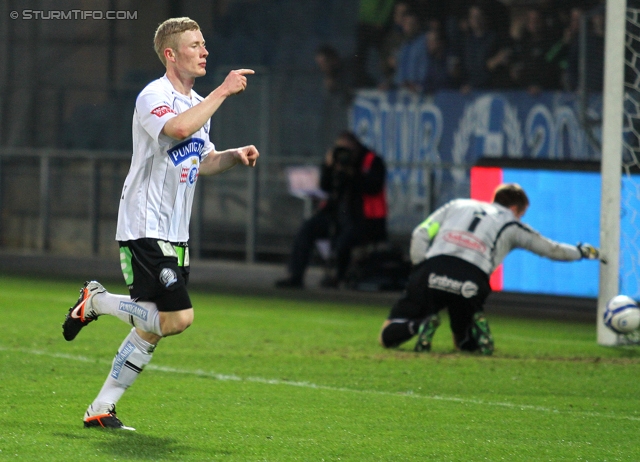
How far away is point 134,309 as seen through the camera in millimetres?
5332

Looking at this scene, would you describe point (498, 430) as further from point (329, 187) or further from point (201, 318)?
point (329, 187)

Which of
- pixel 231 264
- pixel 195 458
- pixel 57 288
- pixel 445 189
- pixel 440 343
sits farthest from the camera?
pixel 231 264

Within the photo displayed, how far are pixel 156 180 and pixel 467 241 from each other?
390cm

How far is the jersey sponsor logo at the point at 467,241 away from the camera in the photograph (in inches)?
344

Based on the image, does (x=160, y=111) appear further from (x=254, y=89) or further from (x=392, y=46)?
(x=392, y=46)

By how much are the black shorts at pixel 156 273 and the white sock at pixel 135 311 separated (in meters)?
0.03

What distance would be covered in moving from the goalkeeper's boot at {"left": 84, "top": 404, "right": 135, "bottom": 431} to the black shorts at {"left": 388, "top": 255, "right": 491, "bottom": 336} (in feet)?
12.4

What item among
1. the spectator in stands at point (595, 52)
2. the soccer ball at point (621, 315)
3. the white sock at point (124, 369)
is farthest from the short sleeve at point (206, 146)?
the spectator in stands at point (595, 52)

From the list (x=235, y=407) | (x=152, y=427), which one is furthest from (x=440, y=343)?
(x=152, y=427)

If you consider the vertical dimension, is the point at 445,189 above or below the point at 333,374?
above

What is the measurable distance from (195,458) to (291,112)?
45.2 feet

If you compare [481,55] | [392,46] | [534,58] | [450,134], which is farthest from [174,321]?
[392,46]

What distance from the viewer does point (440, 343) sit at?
375 inches

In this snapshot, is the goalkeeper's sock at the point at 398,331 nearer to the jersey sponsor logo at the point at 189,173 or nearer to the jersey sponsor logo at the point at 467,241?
the jersey sponsor logo at the point at 467,241
